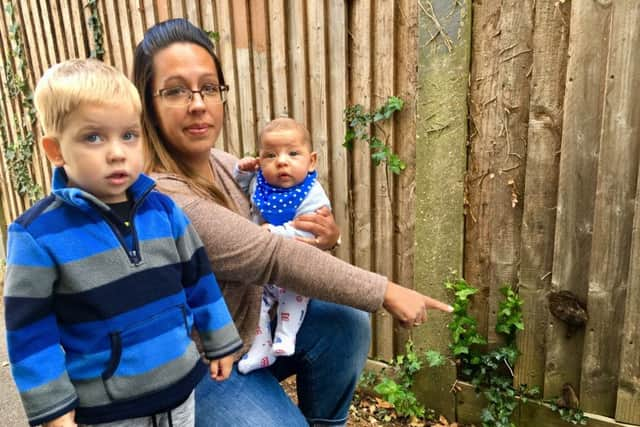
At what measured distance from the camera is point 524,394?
2.62m

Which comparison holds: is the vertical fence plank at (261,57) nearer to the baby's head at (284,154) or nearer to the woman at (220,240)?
the baby's head at (284,154)

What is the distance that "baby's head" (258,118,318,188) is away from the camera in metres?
2.11

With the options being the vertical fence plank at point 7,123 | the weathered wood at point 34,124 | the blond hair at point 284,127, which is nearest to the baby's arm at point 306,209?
the blond hair at point 284,127

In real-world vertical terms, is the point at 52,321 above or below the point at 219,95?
below

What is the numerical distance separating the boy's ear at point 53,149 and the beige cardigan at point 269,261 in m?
0.33

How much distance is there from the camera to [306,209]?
212cm

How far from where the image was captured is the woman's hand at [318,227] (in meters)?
2.00

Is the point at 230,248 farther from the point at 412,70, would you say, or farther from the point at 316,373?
the point at 412,70

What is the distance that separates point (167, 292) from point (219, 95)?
734mm

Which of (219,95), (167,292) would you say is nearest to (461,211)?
(219,95)

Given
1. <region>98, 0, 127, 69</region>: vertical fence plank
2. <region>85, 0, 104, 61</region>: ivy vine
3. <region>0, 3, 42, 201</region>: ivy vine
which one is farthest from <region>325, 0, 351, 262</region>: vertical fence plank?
<region>0, 3, 42, 201</region>: ivy vine

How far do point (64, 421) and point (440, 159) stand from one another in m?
1.99

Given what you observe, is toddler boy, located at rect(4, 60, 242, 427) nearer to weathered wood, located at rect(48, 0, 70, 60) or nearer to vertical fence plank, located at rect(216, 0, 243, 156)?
vertical fence plank, located at rect(216, 0, 243, 156)

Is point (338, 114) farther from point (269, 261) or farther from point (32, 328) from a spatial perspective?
Answer: point (32, 328)
